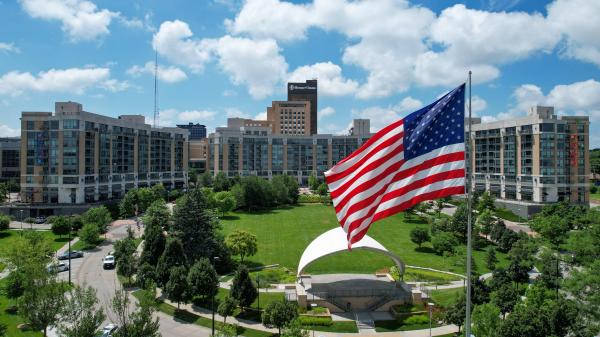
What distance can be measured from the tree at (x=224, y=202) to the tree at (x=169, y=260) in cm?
4297

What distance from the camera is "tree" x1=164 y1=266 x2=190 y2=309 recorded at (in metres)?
33.2

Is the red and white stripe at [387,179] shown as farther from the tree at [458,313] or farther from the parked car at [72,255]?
the parked car at [72,255]

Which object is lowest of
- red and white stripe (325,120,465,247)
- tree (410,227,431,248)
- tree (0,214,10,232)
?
tree (410,227,431,248)

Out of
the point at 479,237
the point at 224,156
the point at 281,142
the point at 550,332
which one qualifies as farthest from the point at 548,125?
the point at 224,156

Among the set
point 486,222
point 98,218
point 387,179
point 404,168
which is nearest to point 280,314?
point 387,179

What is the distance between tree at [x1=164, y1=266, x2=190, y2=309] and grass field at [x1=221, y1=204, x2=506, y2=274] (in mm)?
15473

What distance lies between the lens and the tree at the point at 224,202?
268ft

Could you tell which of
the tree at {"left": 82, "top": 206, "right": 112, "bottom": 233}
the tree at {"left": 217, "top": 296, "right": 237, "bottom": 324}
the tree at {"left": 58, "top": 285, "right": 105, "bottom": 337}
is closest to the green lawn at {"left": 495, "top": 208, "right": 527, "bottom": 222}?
the tree at {"left": 217, "top": 296, "right": 237, "bottom": 324}

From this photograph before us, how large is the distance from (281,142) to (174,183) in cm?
3894

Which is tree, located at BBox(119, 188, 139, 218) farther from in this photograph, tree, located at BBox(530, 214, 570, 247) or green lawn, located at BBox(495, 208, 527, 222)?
green lawn, located at BBox(495, 208, 527, 222)

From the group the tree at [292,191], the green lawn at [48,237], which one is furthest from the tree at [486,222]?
the green lawn at [48,237]

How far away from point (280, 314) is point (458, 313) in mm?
12303

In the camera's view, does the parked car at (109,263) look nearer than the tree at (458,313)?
No

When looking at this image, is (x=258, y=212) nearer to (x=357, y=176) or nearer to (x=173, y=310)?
(x=173, y=310)
